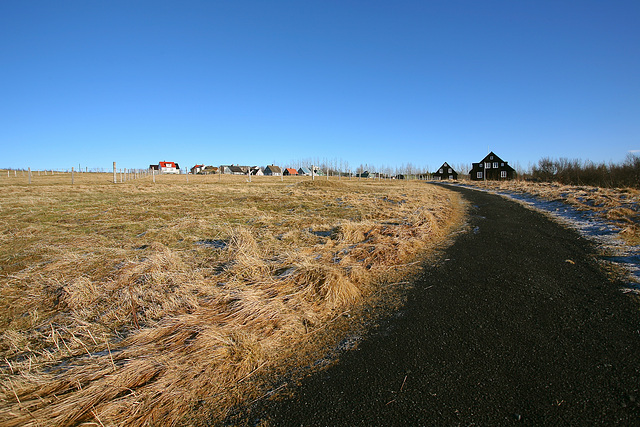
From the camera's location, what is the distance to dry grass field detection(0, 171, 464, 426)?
2.03 metres

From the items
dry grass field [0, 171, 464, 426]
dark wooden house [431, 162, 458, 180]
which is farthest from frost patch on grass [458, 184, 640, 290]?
dark wooden house [431, 162, 458, 180]

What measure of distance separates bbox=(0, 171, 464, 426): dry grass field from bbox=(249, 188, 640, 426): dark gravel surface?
0.48 meters

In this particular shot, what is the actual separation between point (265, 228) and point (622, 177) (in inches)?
1244

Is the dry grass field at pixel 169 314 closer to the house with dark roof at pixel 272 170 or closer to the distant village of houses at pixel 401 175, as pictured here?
the distant village of houses at pixel 401 175

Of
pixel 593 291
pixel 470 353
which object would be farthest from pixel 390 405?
pixel 593 291

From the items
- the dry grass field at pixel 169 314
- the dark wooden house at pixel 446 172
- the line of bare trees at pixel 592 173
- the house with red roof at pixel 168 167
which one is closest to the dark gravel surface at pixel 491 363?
the dry grass field at pixel 169 314

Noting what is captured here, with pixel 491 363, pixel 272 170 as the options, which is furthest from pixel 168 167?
pixel 491 363

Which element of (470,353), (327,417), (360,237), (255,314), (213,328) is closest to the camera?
(327,417)

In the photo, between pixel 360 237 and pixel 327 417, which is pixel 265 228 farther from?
pixel 327 417

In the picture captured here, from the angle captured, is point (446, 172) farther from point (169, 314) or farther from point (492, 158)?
point (169, 314)

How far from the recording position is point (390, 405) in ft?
6.35

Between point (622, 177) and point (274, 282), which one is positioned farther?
point (622, 177)

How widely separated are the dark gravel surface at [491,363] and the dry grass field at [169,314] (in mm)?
482

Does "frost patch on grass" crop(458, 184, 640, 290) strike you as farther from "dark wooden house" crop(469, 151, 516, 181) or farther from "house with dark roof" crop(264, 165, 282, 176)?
"house with dark roof" crop(264, 165, 282, 176)
